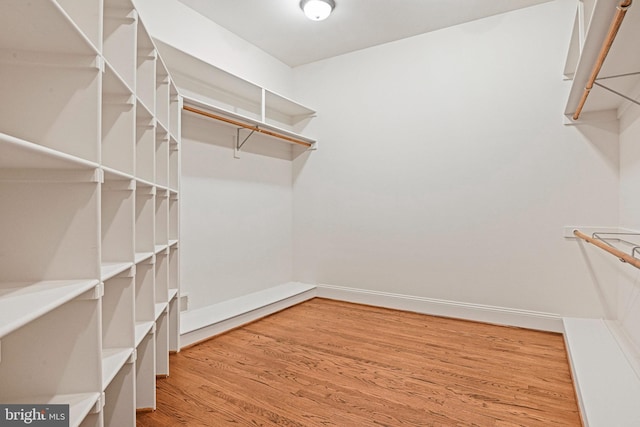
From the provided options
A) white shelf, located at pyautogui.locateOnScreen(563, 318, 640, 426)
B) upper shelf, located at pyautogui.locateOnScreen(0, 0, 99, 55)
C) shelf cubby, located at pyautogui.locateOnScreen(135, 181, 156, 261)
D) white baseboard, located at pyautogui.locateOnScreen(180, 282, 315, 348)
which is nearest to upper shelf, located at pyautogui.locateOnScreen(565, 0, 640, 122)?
white shelf, located at pyautogui.locateOnScreen(563, 318, 640, 426)

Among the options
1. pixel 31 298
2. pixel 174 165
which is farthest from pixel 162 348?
pixel 31 298

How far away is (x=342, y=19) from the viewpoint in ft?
10.1

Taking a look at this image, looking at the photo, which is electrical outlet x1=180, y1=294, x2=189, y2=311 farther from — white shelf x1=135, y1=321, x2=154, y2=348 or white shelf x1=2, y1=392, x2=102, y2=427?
white shelf x1=2, y1=392, x2=102, y2=427

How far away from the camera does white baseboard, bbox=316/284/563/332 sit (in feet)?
9.23

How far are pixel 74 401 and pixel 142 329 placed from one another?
23.5 inches

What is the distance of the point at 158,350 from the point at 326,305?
6.11ft

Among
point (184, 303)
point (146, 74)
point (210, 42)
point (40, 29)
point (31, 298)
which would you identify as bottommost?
point (184, 303)

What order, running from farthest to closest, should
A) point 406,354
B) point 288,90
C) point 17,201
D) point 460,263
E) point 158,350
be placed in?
point 288,90
point 460,263
point 406,354
point 158,350
point 17,201

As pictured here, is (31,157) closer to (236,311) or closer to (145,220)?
→ (145,220)

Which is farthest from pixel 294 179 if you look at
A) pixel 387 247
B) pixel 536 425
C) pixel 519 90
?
pixel 536 425

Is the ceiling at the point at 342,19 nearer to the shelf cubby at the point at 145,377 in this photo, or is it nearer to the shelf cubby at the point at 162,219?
the shelf cubby at the point at 162,219

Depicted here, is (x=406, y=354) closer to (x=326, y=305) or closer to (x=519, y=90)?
(x=326, y=305)

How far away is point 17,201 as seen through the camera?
1.00 meters

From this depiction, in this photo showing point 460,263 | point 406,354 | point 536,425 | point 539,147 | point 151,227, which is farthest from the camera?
point 460,263
